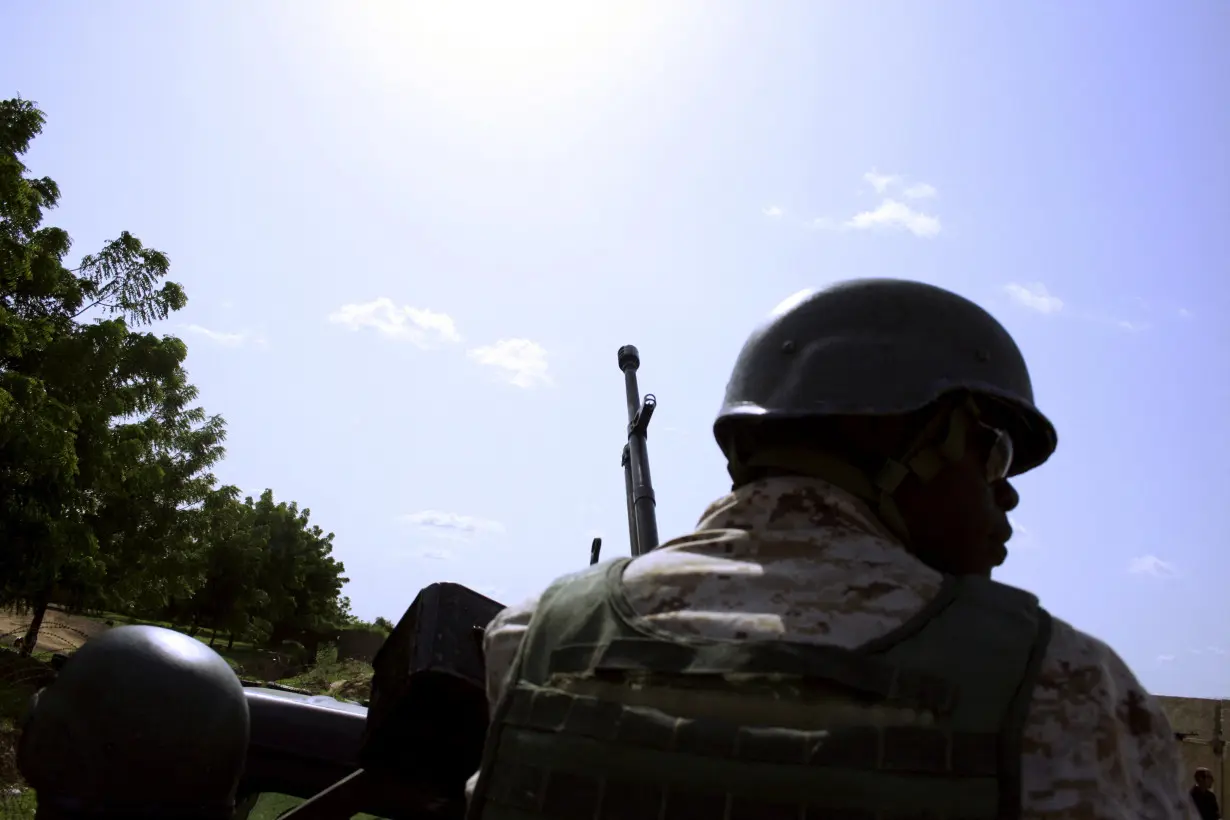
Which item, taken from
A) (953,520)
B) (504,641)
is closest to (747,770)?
(504,641)

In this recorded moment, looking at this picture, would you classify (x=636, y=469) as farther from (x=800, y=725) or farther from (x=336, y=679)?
(x=336, y=679)

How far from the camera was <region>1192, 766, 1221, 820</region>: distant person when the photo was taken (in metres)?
8.88

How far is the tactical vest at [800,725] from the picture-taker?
5.29ft

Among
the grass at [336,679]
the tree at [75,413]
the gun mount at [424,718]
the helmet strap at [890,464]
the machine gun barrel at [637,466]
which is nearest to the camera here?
the helmet strap at [890,464]

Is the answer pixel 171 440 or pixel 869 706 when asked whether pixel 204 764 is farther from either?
pixel 171 440

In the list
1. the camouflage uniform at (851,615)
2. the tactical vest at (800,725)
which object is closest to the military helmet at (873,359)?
the camouflage uniform at (851,615)

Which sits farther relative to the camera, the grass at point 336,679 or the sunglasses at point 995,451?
the grass at point 336,679

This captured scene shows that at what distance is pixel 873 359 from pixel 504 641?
3.56 feet

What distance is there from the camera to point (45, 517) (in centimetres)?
1770

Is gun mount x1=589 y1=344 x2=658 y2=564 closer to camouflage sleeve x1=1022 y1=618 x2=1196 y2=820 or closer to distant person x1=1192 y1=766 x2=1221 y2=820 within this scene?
camouflage sleeve x1=1022 y1=618 x2=1196 y2=820

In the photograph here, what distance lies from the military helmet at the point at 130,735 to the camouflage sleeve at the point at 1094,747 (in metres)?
2.19

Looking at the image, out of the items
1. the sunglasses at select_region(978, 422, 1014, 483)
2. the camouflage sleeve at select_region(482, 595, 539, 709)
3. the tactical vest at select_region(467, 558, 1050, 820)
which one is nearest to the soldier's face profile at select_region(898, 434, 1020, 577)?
the sunglasses at select_region(978, 422, 1014, 483)

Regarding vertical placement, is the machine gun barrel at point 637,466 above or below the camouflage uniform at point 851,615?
above

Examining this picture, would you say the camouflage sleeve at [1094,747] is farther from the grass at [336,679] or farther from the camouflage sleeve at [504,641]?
the grass at [336,679]
